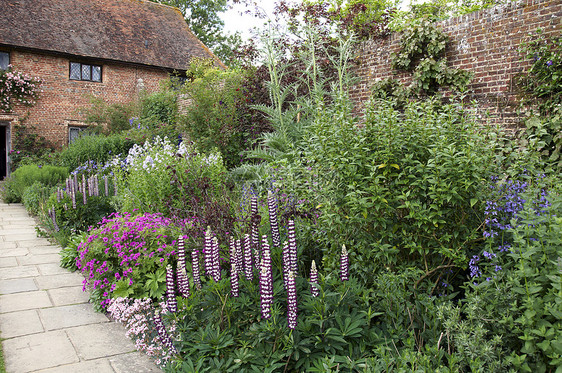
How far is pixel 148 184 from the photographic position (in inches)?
205

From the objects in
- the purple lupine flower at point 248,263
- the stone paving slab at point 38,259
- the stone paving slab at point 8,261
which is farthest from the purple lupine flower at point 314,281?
the stone paving slab at point 8,261

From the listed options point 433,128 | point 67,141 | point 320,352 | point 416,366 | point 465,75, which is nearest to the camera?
point 416,366

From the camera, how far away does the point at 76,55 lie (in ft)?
53.3

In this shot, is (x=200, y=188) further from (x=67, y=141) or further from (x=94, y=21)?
(x=94, y=21)

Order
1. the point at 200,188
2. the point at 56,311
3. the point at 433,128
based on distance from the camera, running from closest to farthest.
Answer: the point at 433,128, the point at 56,311, the point at 200,188

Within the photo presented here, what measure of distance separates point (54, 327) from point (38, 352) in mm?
437

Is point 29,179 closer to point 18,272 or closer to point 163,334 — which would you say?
point 18,272

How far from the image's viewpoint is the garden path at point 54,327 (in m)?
2.70

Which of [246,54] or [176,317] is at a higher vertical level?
[246,54]

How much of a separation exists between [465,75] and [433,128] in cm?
409

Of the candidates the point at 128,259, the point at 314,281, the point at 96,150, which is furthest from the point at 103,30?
the point at 314,281

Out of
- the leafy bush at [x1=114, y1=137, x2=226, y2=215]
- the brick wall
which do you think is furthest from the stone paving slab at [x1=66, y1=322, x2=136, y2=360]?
the brick wall

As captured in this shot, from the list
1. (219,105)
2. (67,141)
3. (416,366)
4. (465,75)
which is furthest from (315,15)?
(67,141)

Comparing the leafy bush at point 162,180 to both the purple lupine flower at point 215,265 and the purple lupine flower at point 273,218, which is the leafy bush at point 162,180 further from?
the purple lupine flower at point 215,265
